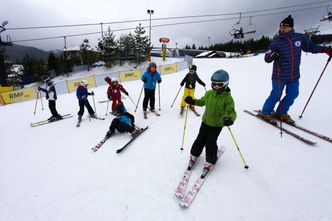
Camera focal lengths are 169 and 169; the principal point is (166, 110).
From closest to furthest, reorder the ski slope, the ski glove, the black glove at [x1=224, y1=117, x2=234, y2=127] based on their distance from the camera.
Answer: the ski slope, the black glove at [x1=224, y1=117, x2=234, y2=127], the ski glove

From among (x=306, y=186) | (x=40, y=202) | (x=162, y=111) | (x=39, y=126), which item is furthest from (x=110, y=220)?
(x=39, y=126)

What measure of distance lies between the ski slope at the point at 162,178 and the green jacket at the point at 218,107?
0.94 metres

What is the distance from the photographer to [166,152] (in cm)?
386

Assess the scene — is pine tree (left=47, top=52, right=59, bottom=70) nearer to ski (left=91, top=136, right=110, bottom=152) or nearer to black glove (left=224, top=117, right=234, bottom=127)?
ski (left=91, top=136, right=110, bottom=152)

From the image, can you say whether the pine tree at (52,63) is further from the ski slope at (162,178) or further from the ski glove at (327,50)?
the ski glove at (327,50)

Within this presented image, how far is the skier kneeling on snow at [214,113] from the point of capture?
2766 mm

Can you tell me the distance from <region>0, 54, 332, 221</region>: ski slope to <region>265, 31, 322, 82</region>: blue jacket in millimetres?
1438

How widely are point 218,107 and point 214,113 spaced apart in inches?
4.9

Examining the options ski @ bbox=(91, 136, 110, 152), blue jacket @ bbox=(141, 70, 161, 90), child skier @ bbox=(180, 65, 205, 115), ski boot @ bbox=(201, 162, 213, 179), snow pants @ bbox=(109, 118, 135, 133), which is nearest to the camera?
ski boot @ bbox=(201, 162, 213, 179)

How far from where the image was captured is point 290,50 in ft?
13.2

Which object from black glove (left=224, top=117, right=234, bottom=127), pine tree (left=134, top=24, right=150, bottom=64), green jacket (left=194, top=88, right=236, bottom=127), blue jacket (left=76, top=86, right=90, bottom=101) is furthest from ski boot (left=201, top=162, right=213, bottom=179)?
pine tree (left=134, top=24, right=150, bottom=64)

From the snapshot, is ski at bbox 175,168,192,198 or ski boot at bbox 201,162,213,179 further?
ski boot at bbox 201,162,213,179

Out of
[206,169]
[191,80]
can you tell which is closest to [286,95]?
[191,80]

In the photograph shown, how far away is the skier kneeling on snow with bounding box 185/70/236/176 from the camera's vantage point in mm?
2766
